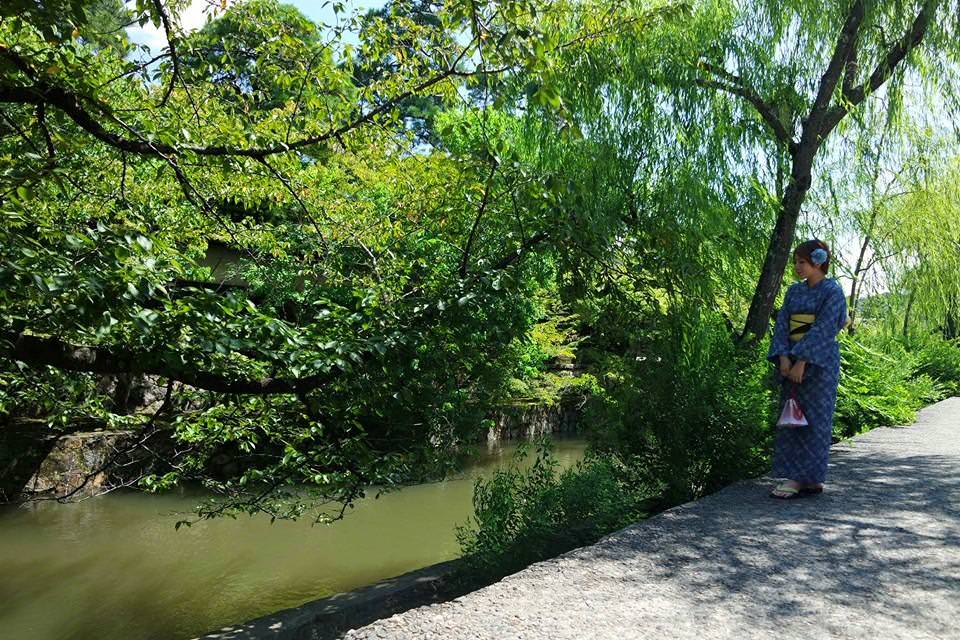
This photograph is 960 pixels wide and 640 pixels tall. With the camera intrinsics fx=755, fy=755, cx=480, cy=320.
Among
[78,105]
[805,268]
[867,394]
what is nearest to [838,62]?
[805,268]

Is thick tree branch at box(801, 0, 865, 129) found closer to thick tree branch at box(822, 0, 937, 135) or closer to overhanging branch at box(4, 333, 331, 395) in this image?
thick tree branch at box(822, 0, 937, 135)

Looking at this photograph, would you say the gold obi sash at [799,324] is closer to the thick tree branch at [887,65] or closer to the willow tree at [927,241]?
the thick tree branch at [887,65]

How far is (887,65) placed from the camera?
687 cm

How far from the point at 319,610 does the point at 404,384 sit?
180cm

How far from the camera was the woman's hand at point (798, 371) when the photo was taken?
15.8ft

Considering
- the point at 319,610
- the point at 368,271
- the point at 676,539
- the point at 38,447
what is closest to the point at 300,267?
the point at 368,271

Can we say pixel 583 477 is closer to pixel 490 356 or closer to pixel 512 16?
pixel 490 356

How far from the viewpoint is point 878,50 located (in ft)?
23.1

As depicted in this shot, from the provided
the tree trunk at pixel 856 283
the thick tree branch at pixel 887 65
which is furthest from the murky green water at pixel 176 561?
the tree trunk at pixel 856 283

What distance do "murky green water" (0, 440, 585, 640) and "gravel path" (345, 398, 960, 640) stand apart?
180 inches

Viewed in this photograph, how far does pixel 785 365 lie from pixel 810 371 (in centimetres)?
16

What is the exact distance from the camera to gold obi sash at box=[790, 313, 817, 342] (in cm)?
493

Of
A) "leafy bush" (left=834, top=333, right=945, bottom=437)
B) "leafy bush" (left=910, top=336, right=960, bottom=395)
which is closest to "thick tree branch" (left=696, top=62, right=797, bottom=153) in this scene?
"leafy bush" (left=834, top=333, right=945, bottom=437)

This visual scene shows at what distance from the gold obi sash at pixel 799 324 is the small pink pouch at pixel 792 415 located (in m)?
0.41
